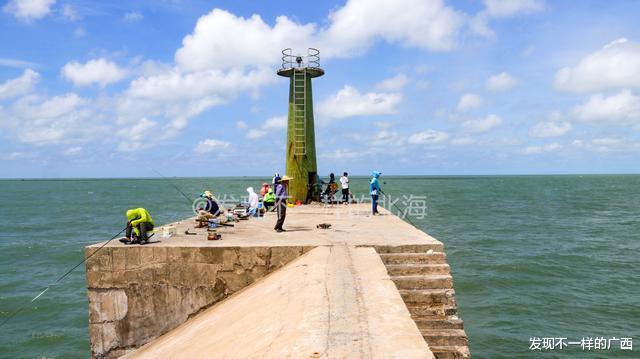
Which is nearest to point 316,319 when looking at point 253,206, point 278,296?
point 278,296

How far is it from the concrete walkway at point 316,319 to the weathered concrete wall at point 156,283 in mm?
821

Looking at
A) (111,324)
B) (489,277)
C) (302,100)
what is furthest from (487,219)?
(111,324)

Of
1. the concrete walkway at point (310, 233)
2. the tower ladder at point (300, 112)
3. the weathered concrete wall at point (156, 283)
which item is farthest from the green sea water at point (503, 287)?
the tower ladder at point (300, 112)

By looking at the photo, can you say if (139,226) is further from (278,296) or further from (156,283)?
(278,296)

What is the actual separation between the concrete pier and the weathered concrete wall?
0.07ft

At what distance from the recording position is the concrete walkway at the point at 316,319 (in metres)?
4.77

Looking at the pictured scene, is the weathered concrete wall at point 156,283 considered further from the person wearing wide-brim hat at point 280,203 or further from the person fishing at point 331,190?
the person fishing at point 331,190

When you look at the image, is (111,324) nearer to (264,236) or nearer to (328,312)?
(264,236)

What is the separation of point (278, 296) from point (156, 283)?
162 inches

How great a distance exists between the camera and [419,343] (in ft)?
15.6

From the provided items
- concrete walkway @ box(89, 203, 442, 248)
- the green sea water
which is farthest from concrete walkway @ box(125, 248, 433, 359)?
the green sea water

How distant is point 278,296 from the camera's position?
7.39 meters

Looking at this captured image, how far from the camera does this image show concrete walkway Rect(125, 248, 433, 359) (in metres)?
4.77

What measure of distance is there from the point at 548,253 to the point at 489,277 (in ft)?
24.0
